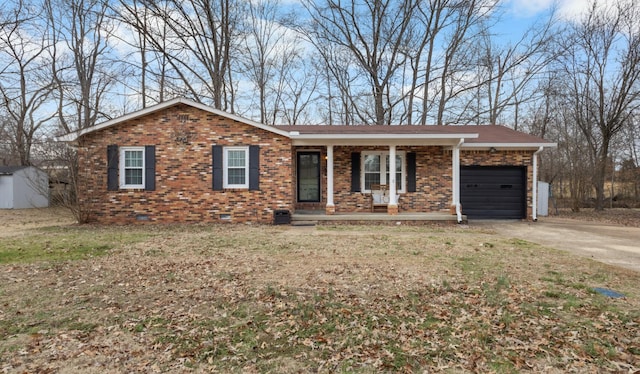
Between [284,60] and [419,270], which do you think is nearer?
[419,270]

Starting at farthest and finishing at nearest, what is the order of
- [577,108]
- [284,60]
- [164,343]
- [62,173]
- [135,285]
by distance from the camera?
[284,60], [577,108], [62,173], [135,285], [164,343]

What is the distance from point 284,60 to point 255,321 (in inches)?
919

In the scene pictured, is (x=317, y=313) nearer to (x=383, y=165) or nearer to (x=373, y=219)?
(x=373, y=219)

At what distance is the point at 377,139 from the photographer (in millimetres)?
11688

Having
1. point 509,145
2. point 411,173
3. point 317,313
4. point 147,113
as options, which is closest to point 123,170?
point 147,113

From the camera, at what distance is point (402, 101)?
23016 millimetres

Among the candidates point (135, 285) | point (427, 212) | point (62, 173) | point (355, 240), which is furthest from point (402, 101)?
point (135, 285)

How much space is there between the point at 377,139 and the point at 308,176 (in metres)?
2.93

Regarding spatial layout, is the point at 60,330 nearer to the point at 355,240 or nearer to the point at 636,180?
the point at 355,240

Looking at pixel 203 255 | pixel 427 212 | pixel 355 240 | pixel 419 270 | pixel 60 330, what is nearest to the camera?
pixel 60 330

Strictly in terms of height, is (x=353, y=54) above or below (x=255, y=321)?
above

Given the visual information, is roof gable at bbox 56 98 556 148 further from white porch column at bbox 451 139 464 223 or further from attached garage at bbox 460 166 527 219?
attached garage at bbox 460 166 527 219

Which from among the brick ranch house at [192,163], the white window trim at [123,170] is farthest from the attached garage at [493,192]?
the white window trim at [123,170]

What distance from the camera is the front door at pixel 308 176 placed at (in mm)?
13094
